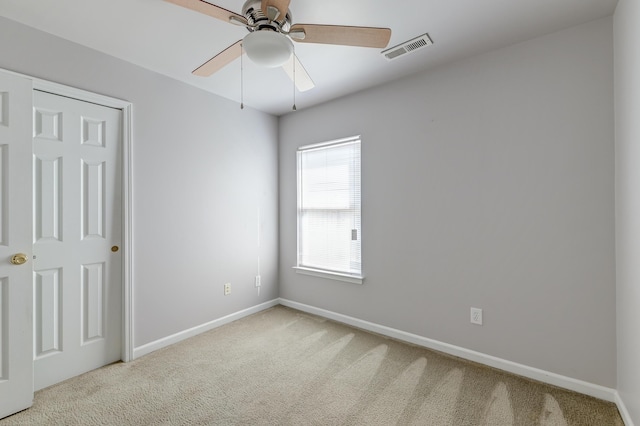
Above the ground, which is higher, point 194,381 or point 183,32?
point 183,32

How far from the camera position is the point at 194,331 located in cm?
303

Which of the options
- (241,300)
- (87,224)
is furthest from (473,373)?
(87,224)

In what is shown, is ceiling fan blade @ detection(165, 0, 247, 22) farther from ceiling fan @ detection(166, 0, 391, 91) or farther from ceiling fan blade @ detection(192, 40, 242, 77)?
ceiling fan blade @ detection(192, 40, 242, 77)

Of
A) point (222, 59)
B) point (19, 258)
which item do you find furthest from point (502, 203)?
Result: point (19, 258)

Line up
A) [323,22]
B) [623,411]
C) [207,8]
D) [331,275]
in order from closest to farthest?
[207,8] < [623,411] < [323,22] < [331,275]

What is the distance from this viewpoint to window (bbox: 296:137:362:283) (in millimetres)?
3271

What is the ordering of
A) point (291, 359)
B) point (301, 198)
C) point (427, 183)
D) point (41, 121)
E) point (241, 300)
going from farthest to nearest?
point (301, 198) < point (241, 300) < point (427, 183) < point (291, 359) < point (41, 121)

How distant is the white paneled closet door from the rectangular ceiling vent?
7.49 feet

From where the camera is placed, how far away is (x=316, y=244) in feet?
11.9

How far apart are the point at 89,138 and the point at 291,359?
240 cm

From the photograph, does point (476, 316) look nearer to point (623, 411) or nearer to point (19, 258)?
point (623, 411)

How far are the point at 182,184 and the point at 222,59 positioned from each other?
4.58ft

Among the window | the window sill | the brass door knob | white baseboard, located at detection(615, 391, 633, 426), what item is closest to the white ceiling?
the window

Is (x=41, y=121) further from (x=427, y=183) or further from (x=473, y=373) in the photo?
(x=473, y=373)
